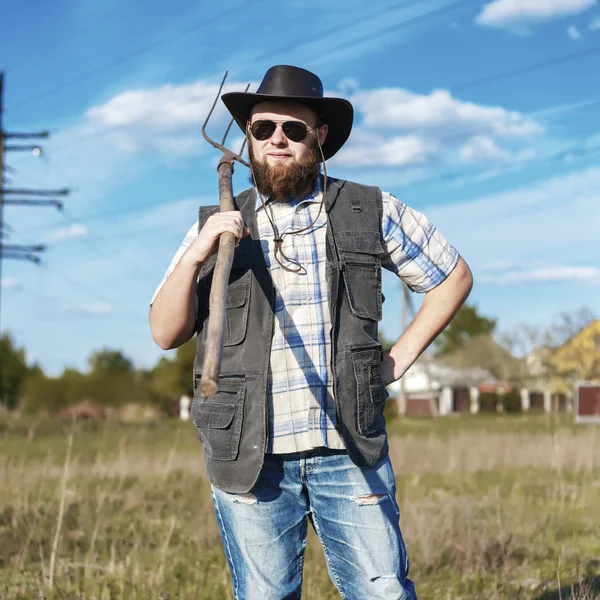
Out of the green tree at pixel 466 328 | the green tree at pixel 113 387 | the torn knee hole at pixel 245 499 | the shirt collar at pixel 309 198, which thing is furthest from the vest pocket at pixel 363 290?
A: the green tree at pixel 466 328

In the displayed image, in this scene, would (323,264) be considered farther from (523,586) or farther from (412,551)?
(412,551)

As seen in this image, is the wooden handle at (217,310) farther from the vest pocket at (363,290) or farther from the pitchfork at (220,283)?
the vest pocket at (363,290)

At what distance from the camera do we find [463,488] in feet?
33.2

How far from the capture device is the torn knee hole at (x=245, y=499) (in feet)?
9.98

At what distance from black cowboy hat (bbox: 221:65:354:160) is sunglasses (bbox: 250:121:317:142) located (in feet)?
0.31

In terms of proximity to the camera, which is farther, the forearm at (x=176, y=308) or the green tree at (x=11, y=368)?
the green tree at (x=11, y=368)

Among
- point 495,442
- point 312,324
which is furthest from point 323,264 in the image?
point 495,442

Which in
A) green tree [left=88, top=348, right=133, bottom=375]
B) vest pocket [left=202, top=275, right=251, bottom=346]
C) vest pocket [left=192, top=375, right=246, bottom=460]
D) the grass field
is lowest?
the grass field

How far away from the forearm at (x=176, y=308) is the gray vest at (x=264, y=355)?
0.25ft

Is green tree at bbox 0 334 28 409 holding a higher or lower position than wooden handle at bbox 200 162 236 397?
higher

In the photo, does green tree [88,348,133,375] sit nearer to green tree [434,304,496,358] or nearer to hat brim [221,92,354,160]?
green tree [434,304,496,358]

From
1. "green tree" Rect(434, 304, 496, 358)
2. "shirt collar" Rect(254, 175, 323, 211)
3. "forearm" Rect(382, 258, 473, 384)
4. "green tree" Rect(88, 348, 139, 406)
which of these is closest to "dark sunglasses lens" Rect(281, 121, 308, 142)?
"shirt collar" Rect(254, 175, 323, 211)

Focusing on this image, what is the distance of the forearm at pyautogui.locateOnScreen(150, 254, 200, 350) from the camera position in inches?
117

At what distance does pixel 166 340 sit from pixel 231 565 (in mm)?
854
